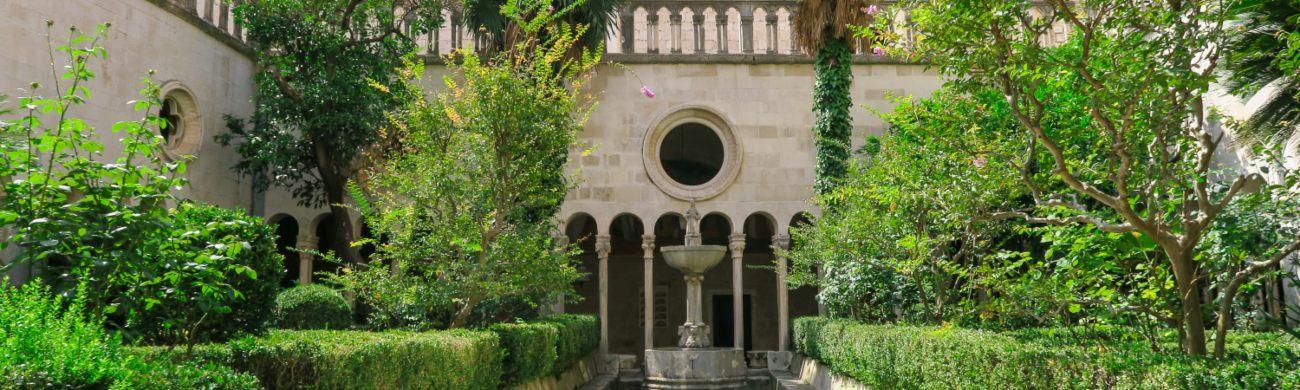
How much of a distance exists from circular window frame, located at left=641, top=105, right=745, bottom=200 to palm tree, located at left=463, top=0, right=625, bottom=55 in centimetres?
200

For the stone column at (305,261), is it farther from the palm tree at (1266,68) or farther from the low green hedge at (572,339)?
the palm tree at (1266,68)

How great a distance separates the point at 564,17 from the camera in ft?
52.9

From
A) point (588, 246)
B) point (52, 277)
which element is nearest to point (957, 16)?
point (52, 277)

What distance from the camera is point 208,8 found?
1539cm

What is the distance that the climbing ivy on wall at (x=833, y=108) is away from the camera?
15391 mm

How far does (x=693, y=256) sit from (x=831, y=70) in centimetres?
389

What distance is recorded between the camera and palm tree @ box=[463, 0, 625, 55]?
1562 cm

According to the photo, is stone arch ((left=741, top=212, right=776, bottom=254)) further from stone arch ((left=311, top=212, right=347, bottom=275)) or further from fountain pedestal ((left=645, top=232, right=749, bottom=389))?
stone arch ((left=311, top=212, right=347, bottom=275))

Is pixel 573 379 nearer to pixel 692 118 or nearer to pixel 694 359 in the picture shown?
pixel 694 359

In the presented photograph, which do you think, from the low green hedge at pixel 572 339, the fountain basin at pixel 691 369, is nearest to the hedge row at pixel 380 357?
the low green hedge at pixel 572 339

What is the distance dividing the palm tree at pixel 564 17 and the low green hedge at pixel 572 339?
434 cm

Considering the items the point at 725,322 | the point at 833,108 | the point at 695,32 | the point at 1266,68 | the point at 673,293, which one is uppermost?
the point at 695,32

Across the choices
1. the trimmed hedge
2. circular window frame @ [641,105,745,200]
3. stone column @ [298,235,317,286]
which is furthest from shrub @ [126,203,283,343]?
circular window frame @ [641,105,745,200]

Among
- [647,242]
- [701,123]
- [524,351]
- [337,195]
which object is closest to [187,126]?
[337,195]
